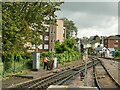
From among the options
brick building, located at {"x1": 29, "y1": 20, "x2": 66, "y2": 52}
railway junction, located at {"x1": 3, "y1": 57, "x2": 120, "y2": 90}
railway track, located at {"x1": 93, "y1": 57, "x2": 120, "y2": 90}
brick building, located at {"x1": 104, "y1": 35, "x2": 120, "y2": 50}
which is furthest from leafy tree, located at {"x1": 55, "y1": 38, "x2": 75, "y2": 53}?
brick building, located at {"x1": 104, "y1": 35, "x2": 120, "y2": 50}

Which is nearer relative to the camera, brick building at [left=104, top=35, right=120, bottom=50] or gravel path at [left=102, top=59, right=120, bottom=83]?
gravel path at [left=102, top=59, right=120, bottom=83]

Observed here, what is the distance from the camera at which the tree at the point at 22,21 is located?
27312mm

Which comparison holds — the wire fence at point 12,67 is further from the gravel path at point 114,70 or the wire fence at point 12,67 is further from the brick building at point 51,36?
the brick building at point 51,36

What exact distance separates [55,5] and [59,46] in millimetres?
35036

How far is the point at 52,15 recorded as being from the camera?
116 feet

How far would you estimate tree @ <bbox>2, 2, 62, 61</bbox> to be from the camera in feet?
89.6

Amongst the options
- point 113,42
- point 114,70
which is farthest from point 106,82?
point 113,42

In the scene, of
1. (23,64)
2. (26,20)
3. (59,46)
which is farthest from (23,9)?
(59,46)

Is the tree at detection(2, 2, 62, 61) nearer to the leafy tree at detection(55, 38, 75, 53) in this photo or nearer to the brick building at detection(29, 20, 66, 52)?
the leafy tree at detection(55, 38, 75, 53)

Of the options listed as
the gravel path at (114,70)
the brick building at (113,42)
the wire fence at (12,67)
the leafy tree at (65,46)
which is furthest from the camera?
the brick building at (113,42)

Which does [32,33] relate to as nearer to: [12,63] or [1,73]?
[12,63]

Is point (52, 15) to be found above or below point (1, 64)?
above

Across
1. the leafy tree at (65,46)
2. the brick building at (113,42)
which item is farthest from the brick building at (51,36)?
the brick building at (113,42)

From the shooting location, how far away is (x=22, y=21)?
3039 centimetres
